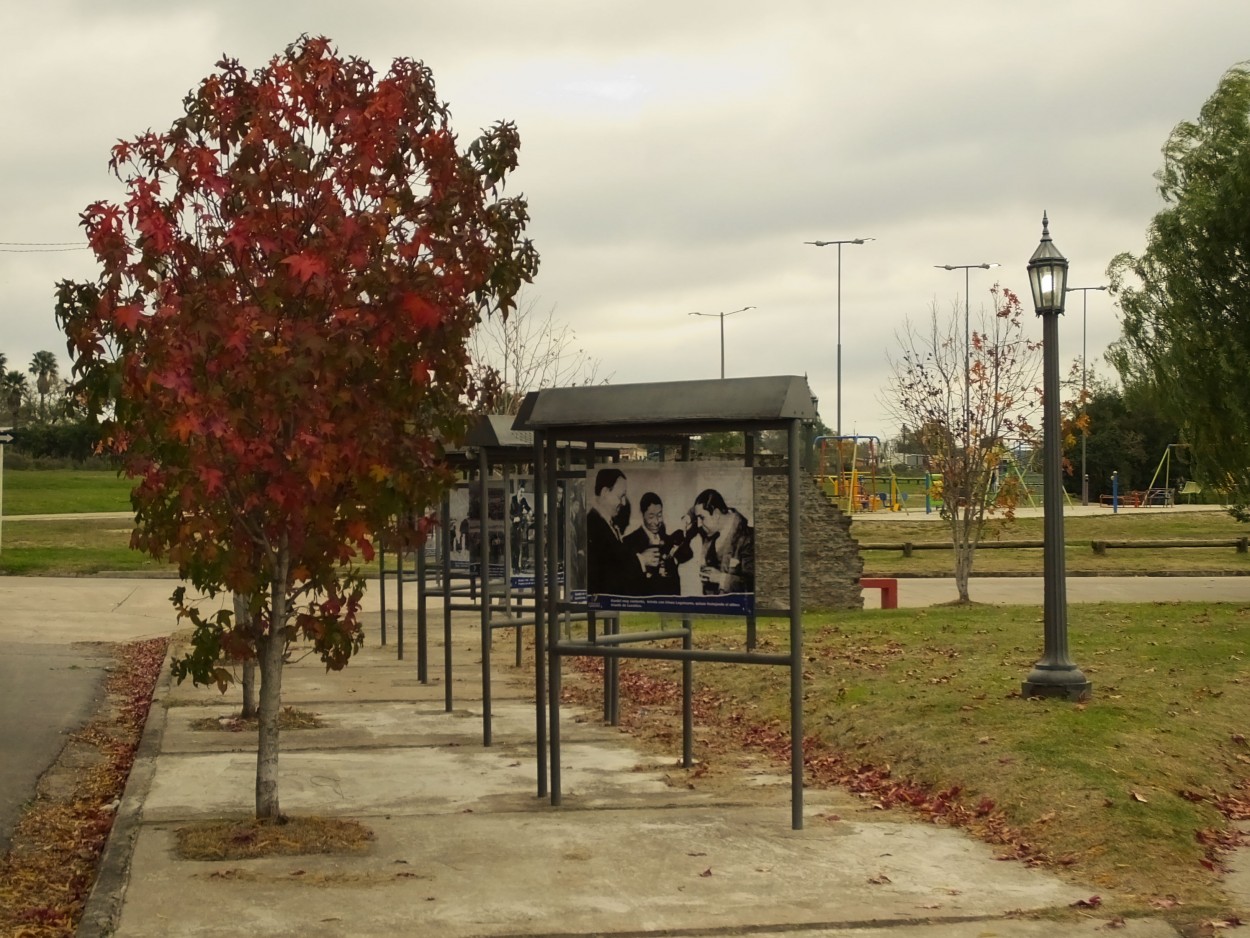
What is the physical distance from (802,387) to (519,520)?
5.29 metres

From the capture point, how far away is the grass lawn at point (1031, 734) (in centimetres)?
784

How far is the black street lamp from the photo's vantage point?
1172 cm

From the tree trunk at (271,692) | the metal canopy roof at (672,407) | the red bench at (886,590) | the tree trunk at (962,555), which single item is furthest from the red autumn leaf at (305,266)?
the tree trunk at (962,555)

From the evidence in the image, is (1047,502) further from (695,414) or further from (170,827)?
(170,827)

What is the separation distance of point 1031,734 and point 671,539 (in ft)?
9.79

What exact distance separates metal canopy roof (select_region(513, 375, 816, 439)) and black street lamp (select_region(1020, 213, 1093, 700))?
3901 millimetres

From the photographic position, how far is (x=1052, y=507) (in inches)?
461

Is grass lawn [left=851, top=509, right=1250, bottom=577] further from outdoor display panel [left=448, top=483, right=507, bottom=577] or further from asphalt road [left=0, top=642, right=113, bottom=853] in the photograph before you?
asphalt road [left=0, top=642, right=113, bottom=853]

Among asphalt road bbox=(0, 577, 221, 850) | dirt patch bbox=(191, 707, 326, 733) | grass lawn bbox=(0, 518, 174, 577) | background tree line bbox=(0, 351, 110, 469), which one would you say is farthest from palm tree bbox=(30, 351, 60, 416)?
dirt patch bbox=(191, 707, 326, 733)

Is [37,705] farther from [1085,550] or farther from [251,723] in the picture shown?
[1085,550]

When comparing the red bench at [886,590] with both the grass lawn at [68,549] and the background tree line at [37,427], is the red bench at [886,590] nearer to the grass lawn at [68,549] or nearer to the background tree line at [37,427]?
the grass lawn at [68,549]

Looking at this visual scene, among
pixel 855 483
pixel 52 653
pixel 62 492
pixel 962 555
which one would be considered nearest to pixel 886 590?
pixel 962 555

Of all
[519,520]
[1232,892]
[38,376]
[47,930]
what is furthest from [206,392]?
[38,376]

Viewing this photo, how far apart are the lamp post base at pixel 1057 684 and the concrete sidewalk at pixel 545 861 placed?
2.51 m
